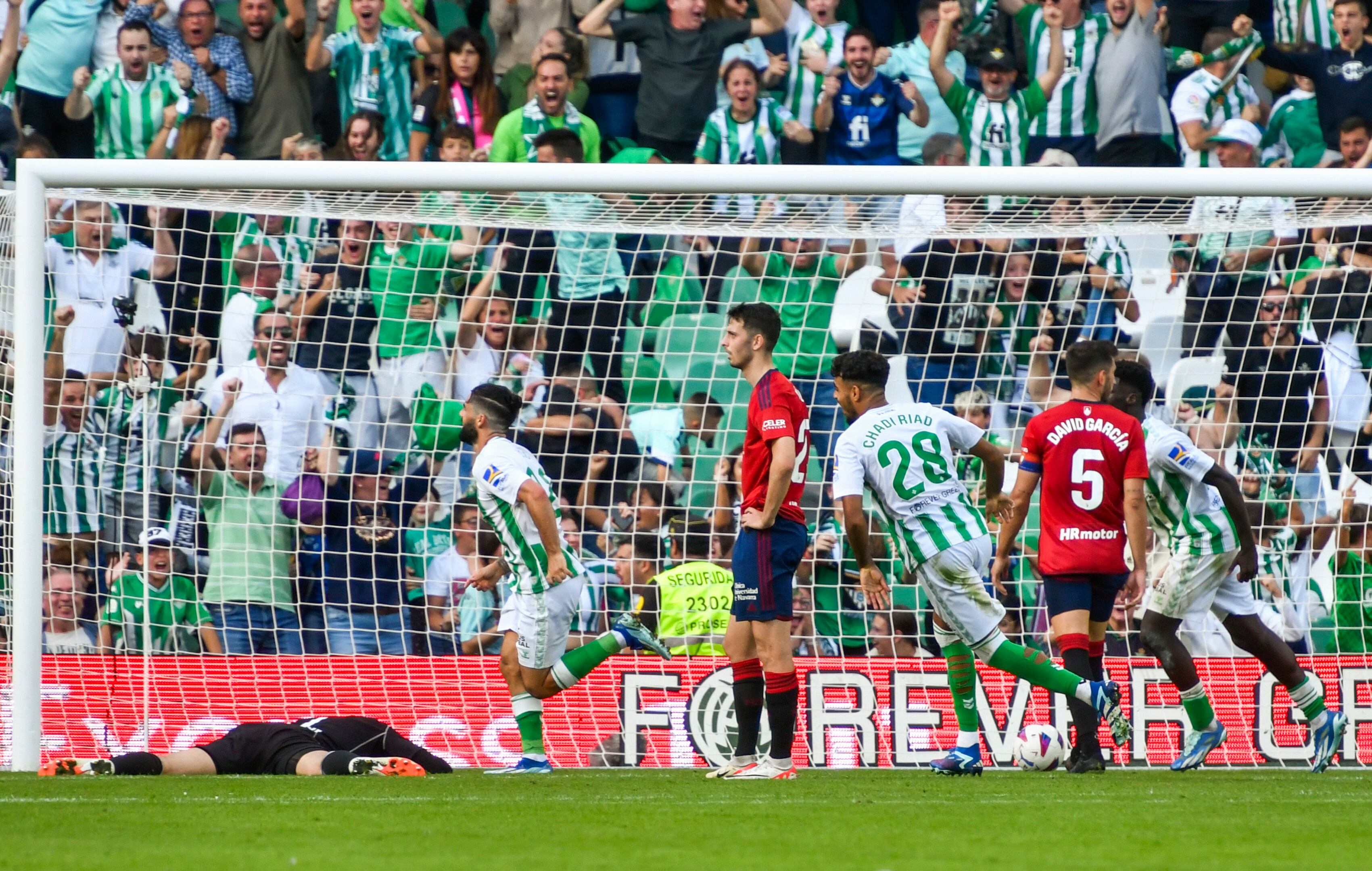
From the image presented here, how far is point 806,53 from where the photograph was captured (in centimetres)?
1302

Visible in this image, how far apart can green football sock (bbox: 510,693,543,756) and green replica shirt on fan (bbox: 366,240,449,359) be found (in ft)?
10.2

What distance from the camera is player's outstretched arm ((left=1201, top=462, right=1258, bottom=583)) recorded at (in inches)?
295

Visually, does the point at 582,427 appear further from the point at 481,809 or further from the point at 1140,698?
the point at 481,809

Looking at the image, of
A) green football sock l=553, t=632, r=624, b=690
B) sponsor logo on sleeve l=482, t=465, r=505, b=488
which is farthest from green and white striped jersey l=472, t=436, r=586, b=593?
green football sock l=553, t=632, r=624, b=690

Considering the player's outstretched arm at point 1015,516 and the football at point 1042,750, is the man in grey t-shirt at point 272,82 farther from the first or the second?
the football at point 1042,750

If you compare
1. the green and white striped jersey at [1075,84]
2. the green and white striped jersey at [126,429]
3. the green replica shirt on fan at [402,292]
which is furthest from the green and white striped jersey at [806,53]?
the green and white striped jersey at [126,429]

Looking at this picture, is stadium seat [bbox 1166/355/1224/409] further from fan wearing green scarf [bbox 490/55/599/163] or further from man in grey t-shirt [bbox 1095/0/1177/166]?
fan wearing green scarf [bbox 490/55/599/163]

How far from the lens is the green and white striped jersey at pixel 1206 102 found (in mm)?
12797

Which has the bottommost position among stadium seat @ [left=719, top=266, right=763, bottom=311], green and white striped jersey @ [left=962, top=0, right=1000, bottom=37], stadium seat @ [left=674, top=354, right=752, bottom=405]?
stadium seat @ [left=674, top=354, right=752, bottom=405]

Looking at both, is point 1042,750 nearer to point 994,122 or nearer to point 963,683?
point 963,683

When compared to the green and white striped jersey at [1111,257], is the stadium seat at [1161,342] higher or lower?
lower

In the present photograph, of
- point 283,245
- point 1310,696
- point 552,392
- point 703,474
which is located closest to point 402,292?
point 283,245

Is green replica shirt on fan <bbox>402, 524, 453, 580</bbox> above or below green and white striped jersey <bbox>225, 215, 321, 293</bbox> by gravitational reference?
below

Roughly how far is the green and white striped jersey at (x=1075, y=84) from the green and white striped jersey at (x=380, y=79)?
4960mm
